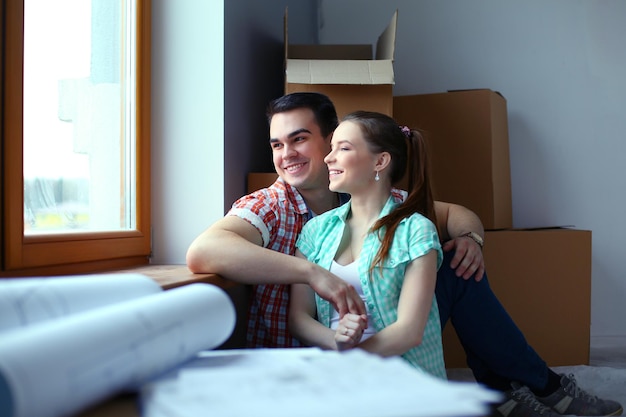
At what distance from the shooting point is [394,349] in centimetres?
119

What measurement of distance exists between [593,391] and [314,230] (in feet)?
3.73

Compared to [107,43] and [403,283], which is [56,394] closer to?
[403,283]

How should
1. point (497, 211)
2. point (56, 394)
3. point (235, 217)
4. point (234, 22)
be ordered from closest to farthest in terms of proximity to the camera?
point (56, 394) < point (235, 217) < point (234, 22) < point (497, 211)

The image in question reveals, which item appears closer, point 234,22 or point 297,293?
point 297,293

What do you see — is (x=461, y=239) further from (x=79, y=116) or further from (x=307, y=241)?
(x=79, y=116)

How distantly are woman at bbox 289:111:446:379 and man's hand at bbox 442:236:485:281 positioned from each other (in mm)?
116

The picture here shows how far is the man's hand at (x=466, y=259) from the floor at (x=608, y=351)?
3.69 ft

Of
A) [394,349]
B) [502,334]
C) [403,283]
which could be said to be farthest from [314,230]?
[502,334]

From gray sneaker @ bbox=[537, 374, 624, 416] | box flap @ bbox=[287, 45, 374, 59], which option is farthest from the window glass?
gray sneaker @ bbox=[537, 374, 624, 416]

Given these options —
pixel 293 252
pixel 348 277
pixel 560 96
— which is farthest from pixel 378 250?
pixel 560 96

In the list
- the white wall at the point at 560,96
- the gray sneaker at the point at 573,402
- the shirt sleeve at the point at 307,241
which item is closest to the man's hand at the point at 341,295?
the shirt sleeve at the point at 307,241

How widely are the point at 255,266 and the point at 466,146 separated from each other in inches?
51.9

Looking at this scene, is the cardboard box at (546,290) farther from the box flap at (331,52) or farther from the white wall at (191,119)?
the white wall at (191,119)

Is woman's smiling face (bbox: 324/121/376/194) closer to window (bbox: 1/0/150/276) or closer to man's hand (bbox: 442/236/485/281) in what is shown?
man's hand (bbox: 442/236/485/281)
